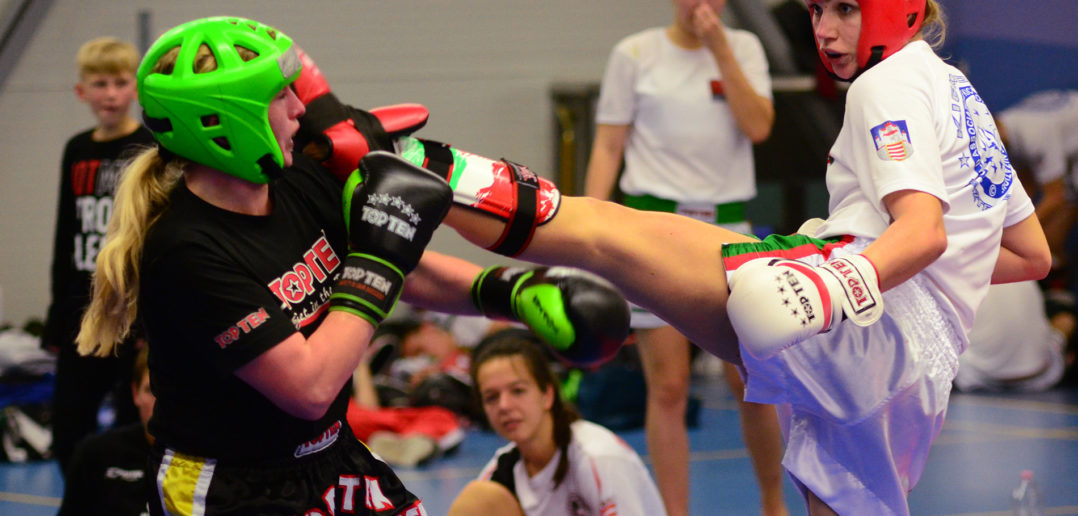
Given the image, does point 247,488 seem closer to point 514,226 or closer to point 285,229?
point 285,229

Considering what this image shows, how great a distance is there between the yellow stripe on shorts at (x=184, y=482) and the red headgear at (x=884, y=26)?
176cm

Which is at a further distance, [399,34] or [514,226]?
[399,34]

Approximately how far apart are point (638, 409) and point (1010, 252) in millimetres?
4423

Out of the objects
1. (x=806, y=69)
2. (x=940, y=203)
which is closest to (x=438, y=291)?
(x=940, y=203)

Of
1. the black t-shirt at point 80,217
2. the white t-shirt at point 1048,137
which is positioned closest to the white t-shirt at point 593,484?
the black t-shirt at point 80,217

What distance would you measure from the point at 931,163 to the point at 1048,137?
6.69 meters

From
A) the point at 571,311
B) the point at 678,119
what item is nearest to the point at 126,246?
the point at 571,311

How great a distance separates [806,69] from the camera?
9898mm

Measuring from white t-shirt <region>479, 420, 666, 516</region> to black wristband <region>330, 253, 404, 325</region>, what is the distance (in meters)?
1.59

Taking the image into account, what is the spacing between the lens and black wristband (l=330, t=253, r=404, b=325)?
2.11 meters

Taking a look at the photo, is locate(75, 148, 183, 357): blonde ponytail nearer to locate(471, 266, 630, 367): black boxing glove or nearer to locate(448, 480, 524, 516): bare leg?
locate(471, 266, 630, 367): black boxing glove

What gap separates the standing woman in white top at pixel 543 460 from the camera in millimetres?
3527

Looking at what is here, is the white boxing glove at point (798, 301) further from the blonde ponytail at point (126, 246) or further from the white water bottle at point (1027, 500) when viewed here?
the white water bottle at point (1027, 500)

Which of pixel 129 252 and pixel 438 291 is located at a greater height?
pixel 129 252
